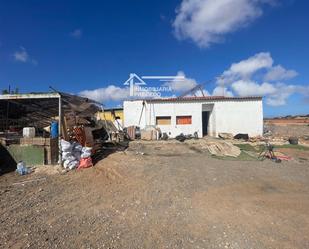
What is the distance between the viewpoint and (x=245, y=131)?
19.4 metres

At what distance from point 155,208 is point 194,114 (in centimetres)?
1592

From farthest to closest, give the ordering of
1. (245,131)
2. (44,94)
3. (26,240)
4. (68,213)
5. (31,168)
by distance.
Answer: (245,131) → (44,94) → (31,168) → (68,213) → (26,240)

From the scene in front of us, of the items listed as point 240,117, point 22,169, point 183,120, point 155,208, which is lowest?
point 155,208

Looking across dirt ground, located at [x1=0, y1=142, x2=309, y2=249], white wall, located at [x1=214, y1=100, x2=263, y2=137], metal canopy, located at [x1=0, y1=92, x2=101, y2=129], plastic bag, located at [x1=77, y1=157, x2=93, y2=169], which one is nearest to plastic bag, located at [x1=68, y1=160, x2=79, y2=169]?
plastic bag, located at [x1=77, y1=157, x2=93, y2=169]

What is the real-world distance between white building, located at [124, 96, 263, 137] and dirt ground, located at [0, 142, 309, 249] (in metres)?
11.8

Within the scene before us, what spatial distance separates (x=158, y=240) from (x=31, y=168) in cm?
633

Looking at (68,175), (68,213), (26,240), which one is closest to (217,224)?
(68,213)

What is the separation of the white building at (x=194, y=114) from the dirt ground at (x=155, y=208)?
1183 cm

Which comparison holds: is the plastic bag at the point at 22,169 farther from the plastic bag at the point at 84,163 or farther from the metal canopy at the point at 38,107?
the metal canopy at the point at 38,107

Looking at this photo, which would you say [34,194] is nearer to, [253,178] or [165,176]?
[165,176]

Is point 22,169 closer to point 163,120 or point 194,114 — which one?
point 163,120

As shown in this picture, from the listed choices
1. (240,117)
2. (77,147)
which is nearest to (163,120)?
(240,117)

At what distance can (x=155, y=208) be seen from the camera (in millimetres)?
4621

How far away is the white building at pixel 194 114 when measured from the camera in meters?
19.5
